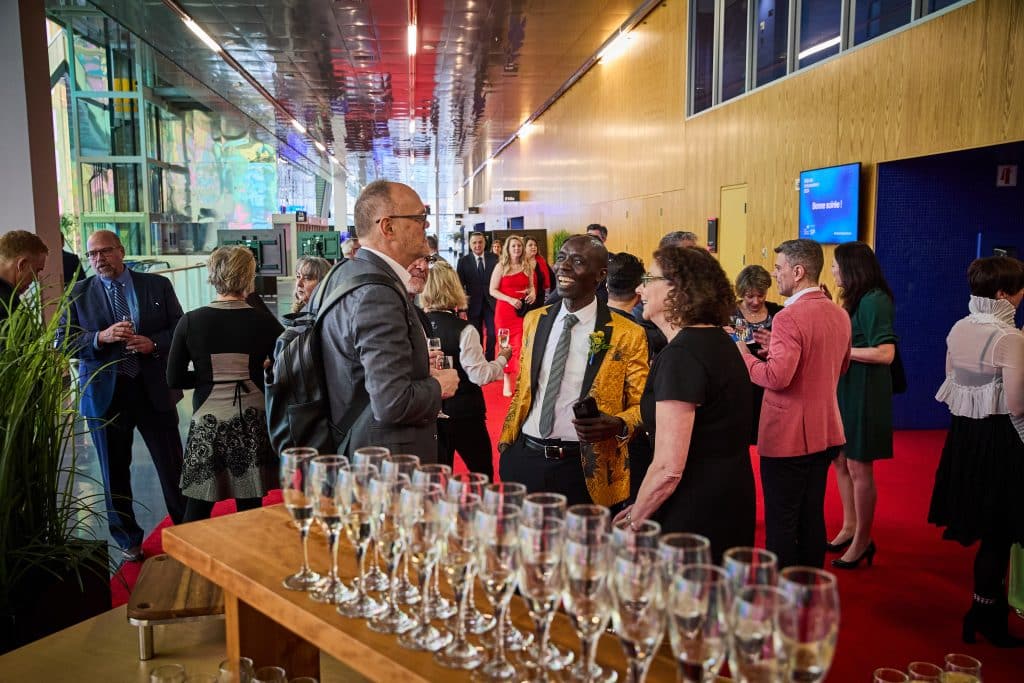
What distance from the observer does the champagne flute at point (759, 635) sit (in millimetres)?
916

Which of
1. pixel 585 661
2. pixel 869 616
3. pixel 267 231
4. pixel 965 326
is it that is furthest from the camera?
pixel 267 231

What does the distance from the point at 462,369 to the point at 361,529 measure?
308 centimetres

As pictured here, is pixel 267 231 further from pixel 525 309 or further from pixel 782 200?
pixel 782 200

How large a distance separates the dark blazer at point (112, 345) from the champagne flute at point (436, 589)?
11.9ft

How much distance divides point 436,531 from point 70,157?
364 inches

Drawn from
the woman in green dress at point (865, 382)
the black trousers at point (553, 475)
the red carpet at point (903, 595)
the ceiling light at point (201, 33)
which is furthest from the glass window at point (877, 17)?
the ceiling light at point (201, 33)

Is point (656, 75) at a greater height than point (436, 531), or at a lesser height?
greater

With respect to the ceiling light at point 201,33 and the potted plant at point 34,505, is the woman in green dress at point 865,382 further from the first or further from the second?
the ceiling light at point 201,33

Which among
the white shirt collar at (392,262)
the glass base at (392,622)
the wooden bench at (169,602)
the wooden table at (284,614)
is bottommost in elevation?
the wooden bench at (169,602)

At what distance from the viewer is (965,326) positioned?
3.53m

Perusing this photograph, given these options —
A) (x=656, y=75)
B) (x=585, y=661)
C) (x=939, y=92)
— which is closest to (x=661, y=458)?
(x=585, y=661)

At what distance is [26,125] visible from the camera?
206 inches

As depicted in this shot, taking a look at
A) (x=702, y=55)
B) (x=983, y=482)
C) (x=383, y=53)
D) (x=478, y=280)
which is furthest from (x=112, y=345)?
(x=383, y=53)

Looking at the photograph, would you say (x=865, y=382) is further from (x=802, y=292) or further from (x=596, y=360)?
(x=596, y=360)
